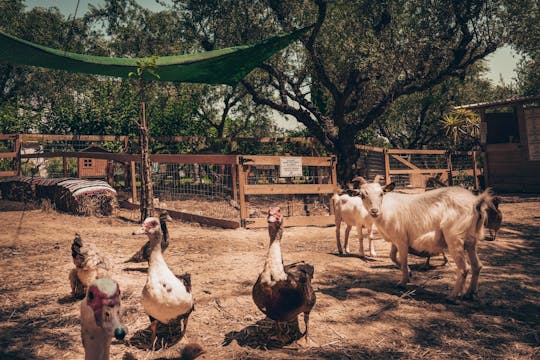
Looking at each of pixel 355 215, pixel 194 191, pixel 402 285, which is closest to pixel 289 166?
pixel 194 191

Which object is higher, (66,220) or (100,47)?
(100,47)

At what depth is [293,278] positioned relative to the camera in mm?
3695

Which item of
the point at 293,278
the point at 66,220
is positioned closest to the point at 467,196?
the point at 293,278

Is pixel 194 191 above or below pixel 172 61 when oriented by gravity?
below

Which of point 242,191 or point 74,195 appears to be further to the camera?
point 74,195

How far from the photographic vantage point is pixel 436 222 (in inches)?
210

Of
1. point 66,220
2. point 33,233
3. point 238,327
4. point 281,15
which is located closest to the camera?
point 238,327

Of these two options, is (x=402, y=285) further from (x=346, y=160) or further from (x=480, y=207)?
(x=346, y=160)

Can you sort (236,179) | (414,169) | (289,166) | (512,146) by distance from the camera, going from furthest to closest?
(512,146) < (414,169) < (289,166) < (236,179)

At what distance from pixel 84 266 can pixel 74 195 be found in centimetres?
657

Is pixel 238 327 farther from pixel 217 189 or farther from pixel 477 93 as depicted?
pixel 477 93

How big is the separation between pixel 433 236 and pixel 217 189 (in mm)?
6959

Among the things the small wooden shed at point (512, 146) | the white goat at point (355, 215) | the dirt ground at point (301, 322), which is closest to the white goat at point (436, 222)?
the dirt ground at point (301, 322)

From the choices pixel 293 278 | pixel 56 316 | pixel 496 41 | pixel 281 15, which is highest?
pixel 281 15
